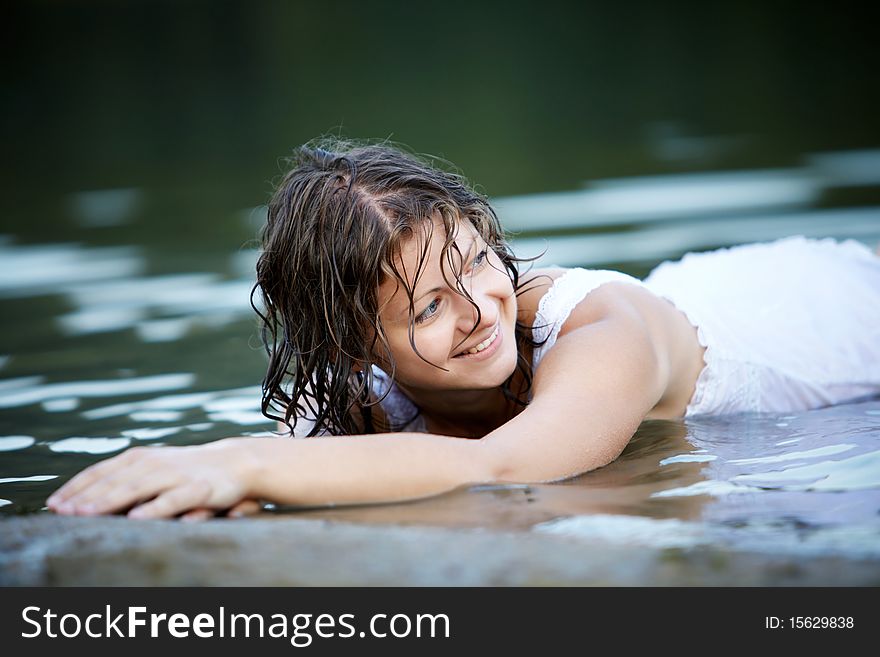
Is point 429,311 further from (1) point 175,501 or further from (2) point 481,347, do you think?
(1) point 175,501

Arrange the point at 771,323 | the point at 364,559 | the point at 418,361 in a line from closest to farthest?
the point at 364,559, the point at 418,361, the point at 771,323

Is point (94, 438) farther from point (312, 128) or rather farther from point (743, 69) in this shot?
point (743, 69)

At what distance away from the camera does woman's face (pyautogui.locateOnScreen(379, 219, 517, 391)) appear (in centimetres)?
318

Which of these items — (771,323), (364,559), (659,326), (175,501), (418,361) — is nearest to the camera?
(364,559)

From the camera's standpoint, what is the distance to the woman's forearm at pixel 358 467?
2854 mm

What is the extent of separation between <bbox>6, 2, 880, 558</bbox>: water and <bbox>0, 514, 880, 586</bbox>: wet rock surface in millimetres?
122

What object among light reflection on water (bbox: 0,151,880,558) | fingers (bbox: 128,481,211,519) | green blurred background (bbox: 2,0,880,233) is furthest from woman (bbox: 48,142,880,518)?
green blurred background (bbox: 2,0,880,233)

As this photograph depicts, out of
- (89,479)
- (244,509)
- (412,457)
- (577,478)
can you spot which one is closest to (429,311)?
(412,457)

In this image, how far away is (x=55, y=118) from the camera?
695 inches

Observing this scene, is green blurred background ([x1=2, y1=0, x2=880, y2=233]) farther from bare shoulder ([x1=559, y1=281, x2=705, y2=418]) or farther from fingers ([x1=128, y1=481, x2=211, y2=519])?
fingers ([x1=128, y1=481, x2=211, y2=519])

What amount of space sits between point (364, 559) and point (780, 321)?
7.86 feet

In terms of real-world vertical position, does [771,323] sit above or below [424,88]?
below

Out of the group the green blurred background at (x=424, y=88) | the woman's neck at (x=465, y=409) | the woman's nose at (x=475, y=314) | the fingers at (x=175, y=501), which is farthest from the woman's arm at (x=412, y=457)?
the green blurred background at (x=424, y=88)

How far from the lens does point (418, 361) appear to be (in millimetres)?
3283
